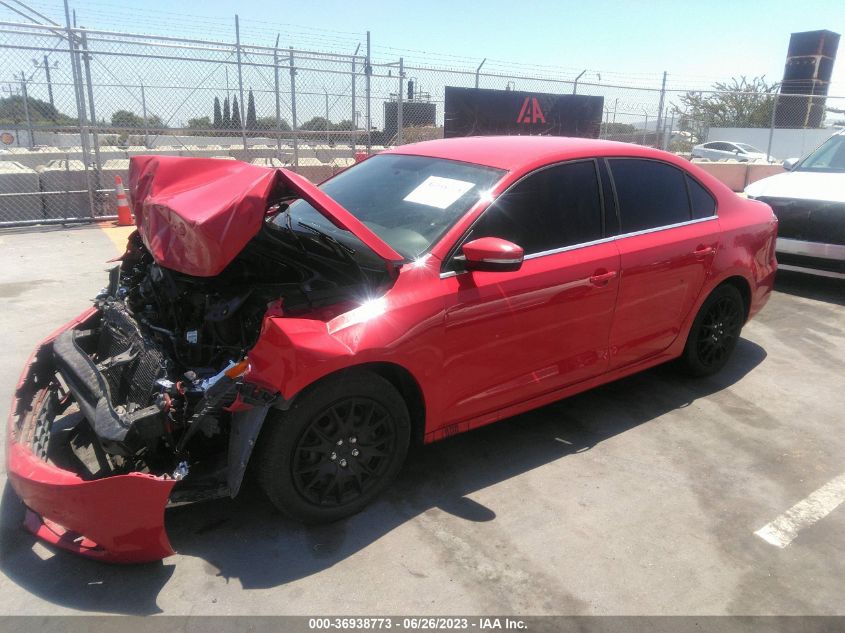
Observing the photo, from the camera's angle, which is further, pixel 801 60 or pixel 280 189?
pixel 801 60

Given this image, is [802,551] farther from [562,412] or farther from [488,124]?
[488,124]

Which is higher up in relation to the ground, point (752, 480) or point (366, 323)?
point (366, 323)

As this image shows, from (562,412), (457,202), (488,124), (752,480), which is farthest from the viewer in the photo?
(488,124)

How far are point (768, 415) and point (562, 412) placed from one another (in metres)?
1.43

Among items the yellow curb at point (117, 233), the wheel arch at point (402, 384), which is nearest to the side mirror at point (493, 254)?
the wheel arch at point (402, 384)

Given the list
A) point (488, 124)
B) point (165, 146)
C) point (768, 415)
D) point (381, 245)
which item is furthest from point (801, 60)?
point (381, 245)

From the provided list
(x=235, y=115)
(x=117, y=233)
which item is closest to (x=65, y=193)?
(x=117, y=233)

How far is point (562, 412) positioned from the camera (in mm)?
4172

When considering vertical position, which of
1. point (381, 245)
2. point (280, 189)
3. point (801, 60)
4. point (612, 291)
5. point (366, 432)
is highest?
point (801, 60)

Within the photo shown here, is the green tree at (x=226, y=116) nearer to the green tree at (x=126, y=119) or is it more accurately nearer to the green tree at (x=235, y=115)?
the green tree at (x=235, y=115)

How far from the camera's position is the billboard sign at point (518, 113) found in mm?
11922

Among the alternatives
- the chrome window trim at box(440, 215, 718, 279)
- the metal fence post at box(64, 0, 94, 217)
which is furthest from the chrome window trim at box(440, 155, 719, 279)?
the metal fence post at box(64, 0, 94, 217)

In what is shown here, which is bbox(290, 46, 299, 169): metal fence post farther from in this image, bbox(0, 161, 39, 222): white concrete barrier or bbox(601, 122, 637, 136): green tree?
bbox(601, 122, 637, 136): green tree

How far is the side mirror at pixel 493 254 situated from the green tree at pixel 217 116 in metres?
9.76
